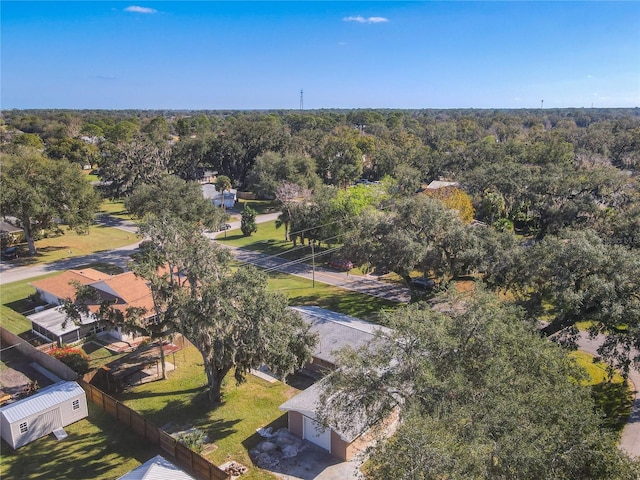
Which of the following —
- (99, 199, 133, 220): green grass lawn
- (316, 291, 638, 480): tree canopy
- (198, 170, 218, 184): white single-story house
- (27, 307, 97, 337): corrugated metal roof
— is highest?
(198, 170, 218, 184): white single-story house

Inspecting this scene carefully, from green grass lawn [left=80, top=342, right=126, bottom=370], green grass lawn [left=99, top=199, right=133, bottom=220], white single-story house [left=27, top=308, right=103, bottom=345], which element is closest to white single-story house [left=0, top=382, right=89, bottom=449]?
green grass lawn [left=80, top=342, right=126, bottom=370]

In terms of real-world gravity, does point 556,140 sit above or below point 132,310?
above

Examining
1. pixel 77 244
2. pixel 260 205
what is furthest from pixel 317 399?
pixel 260 205

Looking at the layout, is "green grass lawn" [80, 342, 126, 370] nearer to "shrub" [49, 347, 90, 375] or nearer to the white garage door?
"shrub" [49, 347, 90, 375]

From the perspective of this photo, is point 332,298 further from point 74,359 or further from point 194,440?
point 194,440

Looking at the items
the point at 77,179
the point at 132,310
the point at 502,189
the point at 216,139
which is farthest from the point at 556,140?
the point at 132,310

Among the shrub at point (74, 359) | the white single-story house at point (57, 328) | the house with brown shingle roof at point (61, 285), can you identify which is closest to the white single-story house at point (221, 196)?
the house with brown shingle roof at point (61, 285)

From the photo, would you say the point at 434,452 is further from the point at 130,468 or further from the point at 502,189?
the point at 502,189
